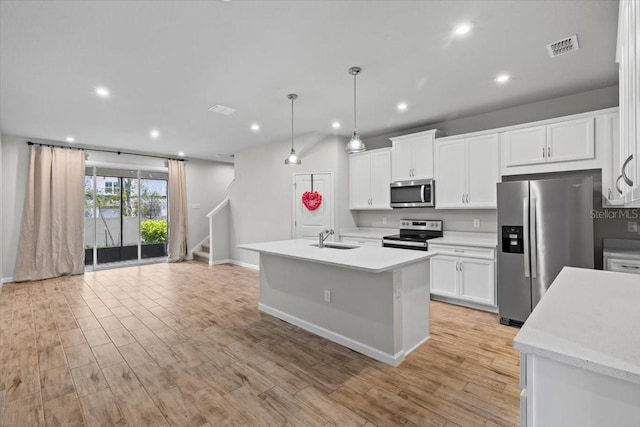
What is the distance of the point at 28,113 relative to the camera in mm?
4125

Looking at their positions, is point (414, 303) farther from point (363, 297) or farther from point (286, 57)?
point (286, 57)

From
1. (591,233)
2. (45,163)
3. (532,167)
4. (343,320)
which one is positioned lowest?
(343,320)

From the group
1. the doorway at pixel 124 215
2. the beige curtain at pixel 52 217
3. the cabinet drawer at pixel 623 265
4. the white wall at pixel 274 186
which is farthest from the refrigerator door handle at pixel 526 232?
the beige curtain at pixel 52 217

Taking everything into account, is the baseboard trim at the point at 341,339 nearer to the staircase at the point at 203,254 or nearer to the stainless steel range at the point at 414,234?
the stainless steel range at the point at 414,234

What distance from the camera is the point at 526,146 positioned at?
363 centimetres

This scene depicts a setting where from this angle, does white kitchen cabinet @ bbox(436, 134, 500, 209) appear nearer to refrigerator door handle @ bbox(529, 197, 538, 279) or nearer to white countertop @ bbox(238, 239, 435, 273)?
refrigerator door handle @ bbox(529, 197, 538, 279)

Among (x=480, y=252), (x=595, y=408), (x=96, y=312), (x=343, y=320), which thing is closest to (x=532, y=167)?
(x=480, y=252)

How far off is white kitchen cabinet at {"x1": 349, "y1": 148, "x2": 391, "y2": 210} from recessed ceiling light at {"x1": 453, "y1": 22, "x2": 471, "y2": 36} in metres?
2.65

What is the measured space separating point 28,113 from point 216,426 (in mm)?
4865

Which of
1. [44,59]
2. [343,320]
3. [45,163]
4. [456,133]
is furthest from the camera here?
[45,163]

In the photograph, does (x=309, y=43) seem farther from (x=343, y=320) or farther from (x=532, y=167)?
(x=532, y=167)

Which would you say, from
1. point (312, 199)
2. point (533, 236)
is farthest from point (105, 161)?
point (533, 236)

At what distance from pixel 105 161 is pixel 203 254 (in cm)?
295

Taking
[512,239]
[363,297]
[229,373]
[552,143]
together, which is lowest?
[229,373]
